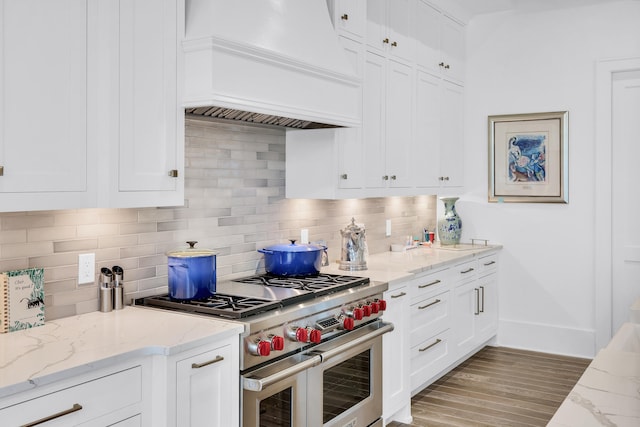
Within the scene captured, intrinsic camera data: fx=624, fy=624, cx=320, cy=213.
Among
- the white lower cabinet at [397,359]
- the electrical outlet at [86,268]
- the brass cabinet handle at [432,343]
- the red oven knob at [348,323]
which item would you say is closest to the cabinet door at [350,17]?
the white lower cabinet at [397,359]

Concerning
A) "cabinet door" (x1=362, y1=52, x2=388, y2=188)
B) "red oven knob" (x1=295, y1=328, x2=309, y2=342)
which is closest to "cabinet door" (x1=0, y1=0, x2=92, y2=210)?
"red oven knob" (x1=295, y1=328, x2=309, y2=342)

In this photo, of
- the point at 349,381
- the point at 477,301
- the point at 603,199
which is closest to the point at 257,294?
the point at 349,381

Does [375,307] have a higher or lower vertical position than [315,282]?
lower

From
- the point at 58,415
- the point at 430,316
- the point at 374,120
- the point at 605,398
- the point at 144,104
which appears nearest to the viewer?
the point at 605,398

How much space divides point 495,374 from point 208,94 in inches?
130

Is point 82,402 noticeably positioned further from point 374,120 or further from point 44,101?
point 374,120

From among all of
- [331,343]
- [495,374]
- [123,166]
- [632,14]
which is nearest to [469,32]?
[632,14]

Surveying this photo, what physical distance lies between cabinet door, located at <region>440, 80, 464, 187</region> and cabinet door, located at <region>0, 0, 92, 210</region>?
3.45 m

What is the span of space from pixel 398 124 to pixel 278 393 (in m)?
2.38

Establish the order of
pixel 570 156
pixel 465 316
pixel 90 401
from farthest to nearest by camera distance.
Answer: pixel 570 156, pixel 465 316, pixel 90 401

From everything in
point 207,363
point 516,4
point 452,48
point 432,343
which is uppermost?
point 516,4

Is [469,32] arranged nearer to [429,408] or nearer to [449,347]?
[449,347]

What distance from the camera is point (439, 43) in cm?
505

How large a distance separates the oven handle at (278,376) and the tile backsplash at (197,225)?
745mm
